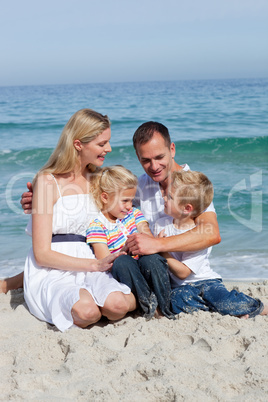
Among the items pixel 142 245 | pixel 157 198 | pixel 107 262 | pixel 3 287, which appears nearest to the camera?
pixel 142 245

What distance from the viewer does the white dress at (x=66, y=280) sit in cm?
329

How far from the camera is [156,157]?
3.71 metres

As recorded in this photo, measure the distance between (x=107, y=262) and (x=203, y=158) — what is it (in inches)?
364

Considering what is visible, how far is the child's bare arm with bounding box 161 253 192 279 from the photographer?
11.2 ft

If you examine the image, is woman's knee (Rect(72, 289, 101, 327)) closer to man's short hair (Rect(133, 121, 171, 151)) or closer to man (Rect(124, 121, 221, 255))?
man (Rect(124, 121, 221, 255))

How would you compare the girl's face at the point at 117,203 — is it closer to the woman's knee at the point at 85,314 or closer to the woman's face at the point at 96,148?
the woman's face at the point at 96,148

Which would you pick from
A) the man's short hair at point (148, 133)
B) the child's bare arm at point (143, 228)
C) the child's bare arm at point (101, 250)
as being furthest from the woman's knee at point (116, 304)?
the man's short hair at point (148, 133)

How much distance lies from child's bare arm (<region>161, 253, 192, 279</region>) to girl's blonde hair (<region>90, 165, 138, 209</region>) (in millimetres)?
603

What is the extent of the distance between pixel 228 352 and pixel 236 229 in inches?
148

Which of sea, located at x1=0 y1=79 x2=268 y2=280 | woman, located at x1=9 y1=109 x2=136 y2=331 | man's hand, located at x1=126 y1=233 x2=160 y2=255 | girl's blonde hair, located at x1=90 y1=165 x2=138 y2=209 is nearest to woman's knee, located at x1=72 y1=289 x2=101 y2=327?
woman, located at x1=9 y1=109 x2=136 y2=331

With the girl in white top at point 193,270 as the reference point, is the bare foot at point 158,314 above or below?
below

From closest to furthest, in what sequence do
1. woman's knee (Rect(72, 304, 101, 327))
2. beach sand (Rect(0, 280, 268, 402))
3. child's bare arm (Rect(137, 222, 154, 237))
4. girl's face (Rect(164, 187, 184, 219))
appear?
beach sand (Rect(0, 280, 268, 402)) → woman's knee (Rect(72, 304, 101, 327)) → girl's face (Rect(164, 187, 184, 219)) → child's bare arm (Rect(137, 222, 154, 237))

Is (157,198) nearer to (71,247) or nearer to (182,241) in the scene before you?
(182,241)

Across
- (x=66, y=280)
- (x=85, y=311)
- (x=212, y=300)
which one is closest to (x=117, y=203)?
(x=66, y=280)
